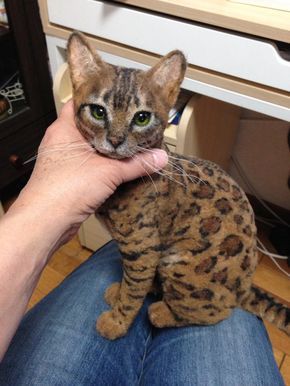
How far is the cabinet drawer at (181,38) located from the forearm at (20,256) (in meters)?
0.41

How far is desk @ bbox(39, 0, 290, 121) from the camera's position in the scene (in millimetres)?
618

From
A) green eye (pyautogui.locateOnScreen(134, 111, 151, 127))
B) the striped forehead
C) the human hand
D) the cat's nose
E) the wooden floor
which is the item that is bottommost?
the wooden floor

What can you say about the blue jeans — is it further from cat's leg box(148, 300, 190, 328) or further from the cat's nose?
the cat's nose

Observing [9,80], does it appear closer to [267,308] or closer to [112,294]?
[112,294]

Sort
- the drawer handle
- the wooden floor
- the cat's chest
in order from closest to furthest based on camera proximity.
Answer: the cat's chest < the wooden floor < the drawer handle

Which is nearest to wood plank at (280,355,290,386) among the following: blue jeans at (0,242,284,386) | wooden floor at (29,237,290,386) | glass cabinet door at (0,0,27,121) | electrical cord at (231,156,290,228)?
wooden floor at (29,237,290,386)

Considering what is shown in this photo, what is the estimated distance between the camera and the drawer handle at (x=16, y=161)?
4.05 ft

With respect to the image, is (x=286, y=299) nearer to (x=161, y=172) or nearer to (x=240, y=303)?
(x=240, y=303)

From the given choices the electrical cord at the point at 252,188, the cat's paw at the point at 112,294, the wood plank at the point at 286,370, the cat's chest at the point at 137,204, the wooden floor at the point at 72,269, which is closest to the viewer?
the cat's chest at the point at 137,204

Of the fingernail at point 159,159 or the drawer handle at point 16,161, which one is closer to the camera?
the fingernail at point 159,159

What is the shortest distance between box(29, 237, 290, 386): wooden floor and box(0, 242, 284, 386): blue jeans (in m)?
0.43

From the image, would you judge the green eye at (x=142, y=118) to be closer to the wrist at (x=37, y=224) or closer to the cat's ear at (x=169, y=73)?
the cat's ear at (x=169, y=73)

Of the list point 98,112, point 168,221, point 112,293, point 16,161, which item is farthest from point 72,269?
point 98,112

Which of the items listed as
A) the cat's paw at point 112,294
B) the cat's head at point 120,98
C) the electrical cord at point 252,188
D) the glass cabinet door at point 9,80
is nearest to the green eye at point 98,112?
the cat's head at point 120,98
